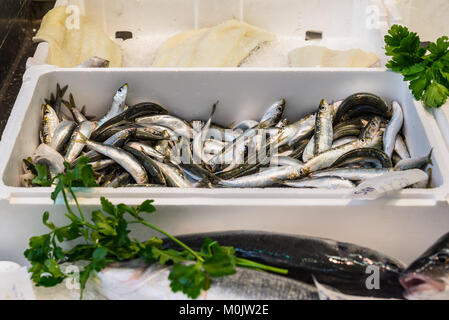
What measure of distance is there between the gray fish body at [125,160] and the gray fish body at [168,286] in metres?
0.58

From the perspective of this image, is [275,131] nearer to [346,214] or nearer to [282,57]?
[346,214]

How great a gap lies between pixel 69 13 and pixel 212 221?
200 centimetres

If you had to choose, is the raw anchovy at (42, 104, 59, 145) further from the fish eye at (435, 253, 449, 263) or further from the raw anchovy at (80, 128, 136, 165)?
the fish eye at (435, 253, 449, 263)

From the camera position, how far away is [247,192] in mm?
1758

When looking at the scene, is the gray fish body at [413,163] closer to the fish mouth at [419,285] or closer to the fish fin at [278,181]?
the fish fin at [278,181]

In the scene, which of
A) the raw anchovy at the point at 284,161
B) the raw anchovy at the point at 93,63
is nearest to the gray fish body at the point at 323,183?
the raw anchovy at the point at 284,161

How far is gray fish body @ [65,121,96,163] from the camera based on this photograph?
7.14 feet

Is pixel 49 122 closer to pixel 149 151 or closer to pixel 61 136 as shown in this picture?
pixel 61 136

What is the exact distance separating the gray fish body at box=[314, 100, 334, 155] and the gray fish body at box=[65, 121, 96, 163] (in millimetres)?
1022

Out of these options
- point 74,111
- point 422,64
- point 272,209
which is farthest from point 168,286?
A: point 422,64

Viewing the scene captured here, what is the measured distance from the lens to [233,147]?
2205 mm

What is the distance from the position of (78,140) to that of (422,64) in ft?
5.02
